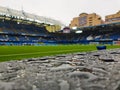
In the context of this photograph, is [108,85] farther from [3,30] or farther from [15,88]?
[3,30]

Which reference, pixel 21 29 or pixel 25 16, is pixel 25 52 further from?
pixel 25 16

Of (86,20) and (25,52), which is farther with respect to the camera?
(86,20)

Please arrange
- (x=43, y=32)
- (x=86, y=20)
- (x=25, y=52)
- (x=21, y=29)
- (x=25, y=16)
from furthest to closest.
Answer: (x=86, y=20)
(x=25, y=16)
(x=43, y=32)
(x=21, y=29)
(x=25, y=52)

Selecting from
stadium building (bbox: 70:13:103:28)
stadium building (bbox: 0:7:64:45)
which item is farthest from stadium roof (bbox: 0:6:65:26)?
stadium building (bbox: 70:13:103:28)

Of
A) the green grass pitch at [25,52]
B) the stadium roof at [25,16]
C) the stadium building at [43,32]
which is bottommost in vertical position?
the green grass pitch at [25,52]

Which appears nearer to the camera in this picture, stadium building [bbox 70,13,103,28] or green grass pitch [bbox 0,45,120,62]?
green grass pitch [bbox 0,45,120,62]

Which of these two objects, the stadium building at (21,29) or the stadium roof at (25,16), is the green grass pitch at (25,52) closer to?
the stadium building at (21,29)

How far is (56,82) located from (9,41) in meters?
65.9

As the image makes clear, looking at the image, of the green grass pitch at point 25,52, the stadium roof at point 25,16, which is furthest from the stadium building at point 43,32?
the green grass pitch at point 25,52

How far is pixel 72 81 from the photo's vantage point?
5.94 m

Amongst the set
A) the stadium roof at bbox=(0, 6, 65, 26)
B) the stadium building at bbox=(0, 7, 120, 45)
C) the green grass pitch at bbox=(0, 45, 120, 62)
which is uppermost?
the stadium roof at bbox=(0, 6, 65, 26)

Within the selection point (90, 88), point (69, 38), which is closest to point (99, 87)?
point (90, 88)

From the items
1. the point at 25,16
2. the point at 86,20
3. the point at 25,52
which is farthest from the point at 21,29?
the point at 86,20

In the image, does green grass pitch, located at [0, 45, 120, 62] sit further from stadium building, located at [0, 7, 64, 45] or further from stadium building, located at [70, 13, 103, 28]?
stadium building, located at [70, 13, 103, 28]
